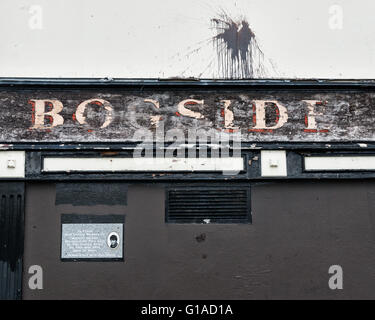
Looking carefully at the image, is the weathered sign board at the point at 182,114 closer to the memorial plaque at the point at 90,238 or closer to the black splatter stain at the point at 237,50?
the black splatter stain at the point at 237,50

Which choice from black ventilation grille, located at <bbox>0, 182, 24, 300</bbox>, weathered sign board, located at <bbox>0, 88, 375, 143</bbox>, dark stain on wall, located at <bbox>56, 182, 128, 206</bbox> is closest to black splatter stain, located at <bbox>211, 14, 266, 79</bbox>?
weathered sign board, located at <bbox>0, 88, 375, 143</bbox>

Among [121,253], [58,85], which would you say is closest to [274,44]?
[58,85]

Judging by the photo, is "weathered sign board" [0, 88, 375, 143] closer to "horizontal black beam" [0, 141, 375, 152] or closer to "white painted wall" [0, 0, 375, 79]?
"horizontal black beam" [0, 141, 375, 152]

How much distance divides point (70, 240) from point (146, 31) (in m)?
3.08

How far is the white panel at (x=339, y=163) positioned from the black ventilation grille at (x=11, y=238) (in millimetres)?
3845

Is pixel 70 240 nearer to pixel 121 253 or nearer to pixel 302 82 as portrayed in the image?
pixel 121 253

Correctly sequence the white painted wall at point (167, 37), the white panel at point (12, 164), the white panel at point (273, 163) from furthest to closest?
the white painted wall at point (167, 37) → the white panel at point (273, 163) → the white panel at point (12, 164)

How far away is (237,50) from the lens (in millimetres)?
7586

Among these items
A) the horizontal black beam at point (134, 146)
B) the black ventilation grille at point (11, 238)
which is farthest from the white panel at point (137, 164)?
the black ventilation grille at point (11, 238)

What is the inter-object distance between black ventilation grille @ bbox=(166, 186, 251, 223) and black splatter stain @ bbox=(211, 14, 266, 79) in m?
1.65

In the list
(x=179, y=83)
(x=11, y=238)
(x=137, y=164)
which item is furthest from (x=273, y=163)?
(x=11, y=238)

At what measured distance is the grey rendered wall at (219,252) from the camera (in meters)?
6.92

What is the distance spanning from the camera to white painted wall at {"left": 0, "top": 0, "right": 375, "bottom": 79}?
743 centimetres

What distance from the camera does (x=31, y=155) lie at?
280 inches
